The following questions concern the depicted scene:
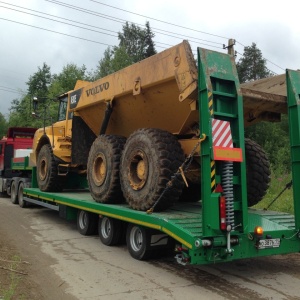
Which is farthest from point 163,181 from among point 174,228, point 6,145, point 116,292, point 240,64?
point 240,64

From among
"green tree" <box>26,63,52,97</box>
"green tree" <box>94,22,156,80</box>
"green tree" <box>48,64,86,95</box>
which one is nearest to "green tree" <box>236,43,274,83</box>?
"green tree" <box>94,22,156,80</box>

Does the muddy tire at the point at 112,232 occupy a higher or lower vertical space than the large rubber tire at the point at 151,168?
lower

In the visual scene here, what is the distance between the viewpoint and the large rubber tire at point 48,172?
32.2 feet

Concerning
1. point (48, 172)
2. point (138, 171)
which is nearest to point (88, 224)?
point (138, 171)

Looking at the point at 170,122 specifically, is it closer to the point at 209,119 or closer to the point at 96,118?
the point at 209,119

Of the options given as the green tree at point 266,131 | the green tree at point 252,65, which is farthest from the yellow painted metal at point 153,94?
the green tree at point 252,65

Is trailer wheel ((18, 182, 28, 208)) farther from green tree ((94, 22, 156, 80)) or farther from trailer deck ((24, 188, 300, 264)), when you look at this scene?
green tree ((94, 22, 156, 80))

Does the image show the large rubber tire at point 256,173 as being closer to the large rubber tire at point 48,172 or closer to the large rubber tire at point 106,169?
the large rubber tire at point 106,169

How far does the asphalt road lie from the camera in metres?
4.62

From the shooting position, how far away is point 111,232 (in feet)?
23.3

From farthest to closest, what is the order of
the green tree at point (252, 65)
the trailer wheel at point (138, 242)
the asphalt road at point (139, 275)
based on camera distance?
the green tree at point (252, 65) < the trailer wheel at point (138, 242) < the asphalt road at point (139, 275)

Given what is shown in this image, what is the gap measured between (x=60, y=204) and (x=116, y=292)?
15.8 feet

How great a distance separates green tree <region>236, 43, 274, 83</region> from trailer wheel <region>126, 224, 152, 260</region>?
41.7 m

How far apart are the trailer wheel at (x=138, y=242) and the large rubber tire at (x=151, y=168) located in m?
0.39
